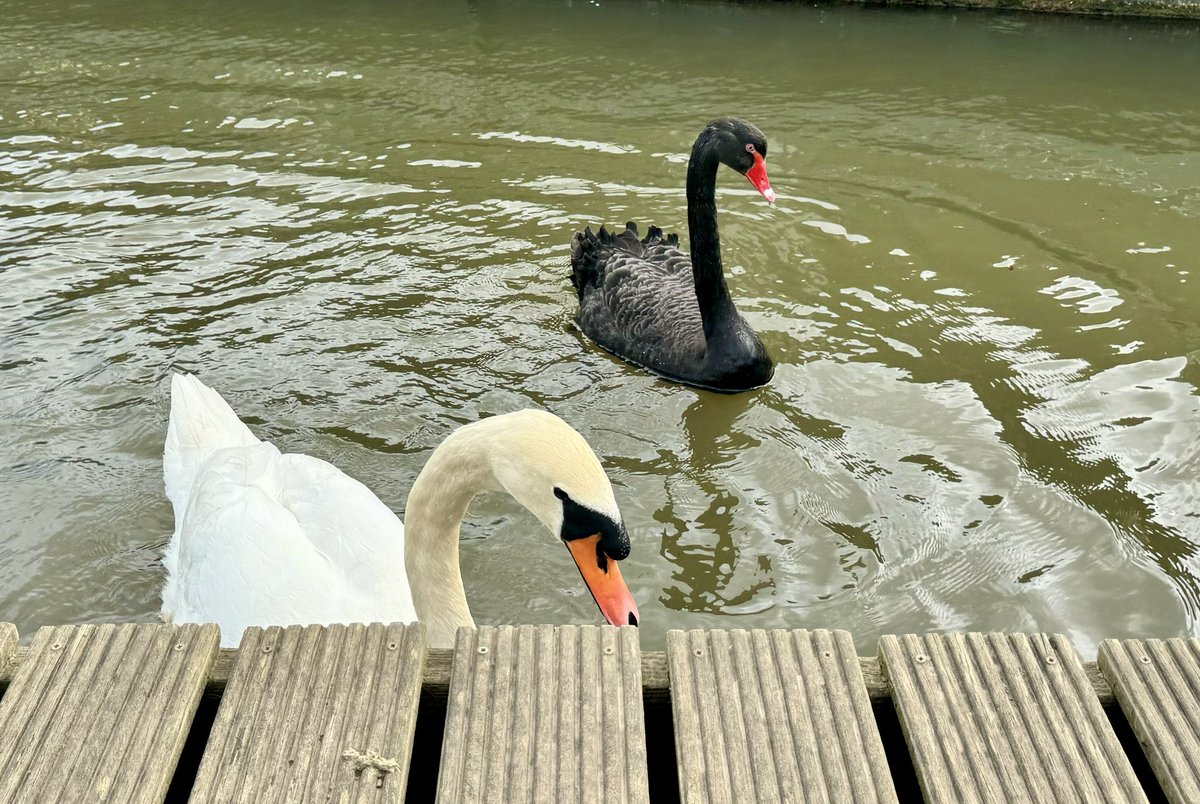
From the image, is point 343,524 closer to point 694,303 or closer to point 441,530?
point 441,530

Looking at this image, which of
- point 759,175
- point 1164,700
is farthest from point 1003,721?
point 759,175

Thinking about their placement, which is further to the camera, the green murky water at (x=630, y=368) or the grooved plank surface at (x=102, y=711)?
the green murky water at (x=630, y=368)

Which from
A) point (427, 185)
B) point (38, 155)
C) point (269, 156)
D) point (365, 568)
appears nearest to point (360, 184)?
point (427, 185)

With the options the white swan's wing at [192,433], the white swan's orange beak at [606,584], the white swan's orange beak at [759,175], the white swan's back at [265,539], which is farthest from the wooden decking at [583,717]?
the white swan's orange beak at [759,175]

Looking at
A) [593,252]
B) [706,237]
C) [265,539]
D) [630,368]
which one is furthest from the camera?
[593,252]

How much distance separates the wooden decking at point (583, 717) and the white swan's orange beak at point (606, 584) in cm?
13

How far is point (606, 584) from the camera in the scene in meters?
2.46

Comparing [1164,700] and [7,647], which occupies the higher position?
[1164,700]

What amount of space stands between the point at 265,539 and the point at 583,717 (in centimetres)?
154

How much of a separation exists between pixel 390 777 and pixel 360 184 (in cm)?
608

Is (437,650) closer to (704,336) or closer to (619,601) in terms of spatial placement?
(619,601)

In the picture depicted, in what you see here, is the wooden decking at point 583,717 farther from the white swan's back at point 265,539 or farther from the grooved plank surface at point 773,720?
the white swan's back at point 265,539

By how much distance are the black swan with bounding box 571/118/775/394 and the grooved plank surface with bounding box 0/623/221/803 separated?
3280mm

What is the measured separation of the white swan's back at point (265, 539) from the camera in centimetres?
312
